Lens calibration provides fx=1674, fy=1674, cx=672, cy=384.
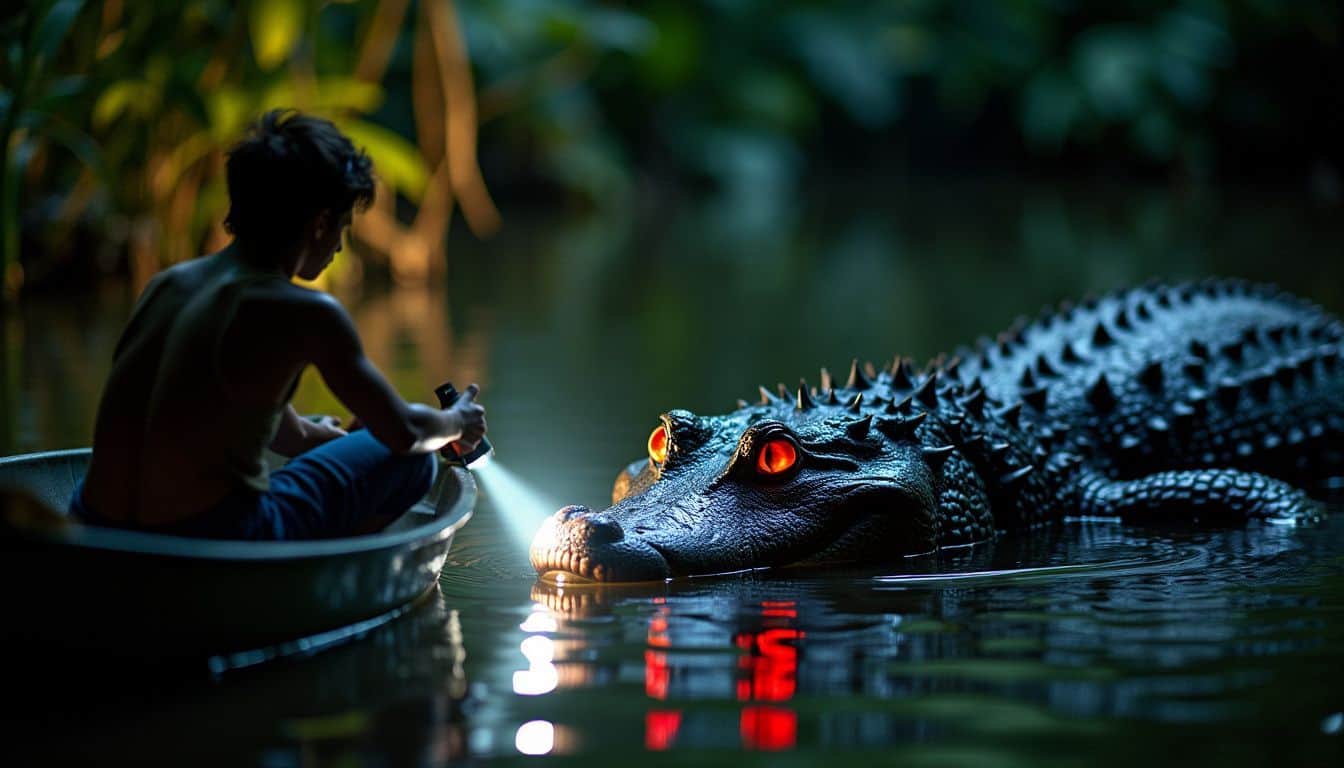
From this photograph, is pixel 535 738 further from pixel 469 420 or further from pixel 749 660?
pixel 469 420

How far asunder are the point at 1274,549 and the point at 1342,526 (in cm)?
52

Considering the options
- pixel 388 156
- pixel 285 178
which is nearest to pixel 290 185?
pixel 285 178

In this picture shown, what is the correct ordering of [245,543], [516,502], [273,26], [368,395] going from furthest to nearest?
A: 1. [273,26]
2. [516,502]
3. [368,395]
4. [245,543]

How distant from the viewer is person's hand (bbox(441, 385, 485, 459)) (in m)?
3.82

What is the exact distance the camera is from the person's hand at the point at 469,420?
3820 mm

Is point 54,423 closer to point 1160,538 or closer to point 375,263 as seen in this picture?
point 1160,538

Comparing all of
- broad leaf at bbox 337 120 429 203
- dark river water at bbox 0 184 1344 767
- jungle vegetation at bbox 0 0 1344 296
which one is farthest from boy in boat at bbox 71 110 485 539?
broad leaf at bbox 337 120 429 203

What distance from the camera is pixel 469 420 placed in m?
3.84

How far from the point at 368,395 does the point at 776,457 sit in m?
1.32

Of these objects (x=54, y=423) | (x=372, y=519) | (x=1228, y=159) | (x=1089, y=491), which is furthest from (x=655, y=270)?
(x=1228, y=159)

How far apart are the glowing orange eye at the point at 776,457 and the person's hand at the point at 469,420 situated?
2.69 ft

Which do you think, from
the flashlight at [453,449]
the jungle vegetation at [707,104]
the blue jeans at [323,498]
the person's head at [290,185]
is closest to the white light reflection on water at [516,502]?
the flashlight at [453,449]

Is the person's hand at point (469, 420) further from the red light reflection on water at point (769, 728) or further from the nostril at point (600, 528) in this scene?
the red light reflection on water at point (769, 728)

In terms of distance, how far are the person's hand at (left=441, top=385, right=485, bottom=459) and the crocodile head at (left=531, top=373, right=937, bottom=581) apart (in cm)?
33
